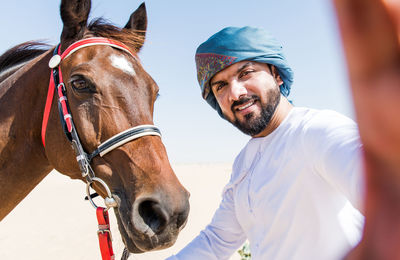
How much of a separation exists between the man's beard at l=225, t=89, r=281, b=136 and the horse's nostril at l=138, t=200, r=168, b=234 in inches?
36.1

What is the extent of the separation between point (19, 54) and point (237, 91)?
99.9 inches

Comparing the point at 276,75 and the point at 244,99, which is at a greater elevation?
the point at 276,75

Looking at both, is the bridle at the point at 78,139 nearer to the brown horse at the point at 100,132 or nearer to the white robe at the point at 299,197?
the brown horse at the point at 100,132

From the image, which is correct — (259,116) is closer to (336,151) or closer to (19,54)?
(336,151)

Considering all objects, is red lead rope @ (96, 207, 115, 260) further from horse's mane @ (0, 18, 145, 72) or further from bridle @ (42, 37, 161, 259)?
horse's mane @ (0, 18, 145, 72)

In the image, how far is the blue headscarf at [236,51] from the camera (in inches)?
97.2

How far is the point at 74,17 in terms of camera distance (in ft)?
9.27

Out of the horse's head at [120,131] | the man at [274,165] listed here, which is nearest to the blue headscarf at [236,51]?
the man at [274,165]

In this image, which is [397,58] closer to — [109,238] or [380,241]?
[380,241]

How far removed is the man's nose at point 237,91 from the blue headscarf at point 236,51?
7.3 inches

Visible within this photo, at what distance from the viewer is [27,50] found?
339 centimetres

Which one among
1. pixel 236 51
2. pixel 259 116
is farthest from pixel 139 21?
pixel 259 116

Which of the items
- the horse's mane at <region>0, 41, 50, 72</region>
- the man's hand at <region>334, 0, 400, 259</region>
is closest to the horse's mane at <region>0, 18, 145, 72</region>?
the horse's mane at <region>0, 41, 50, 72</region>

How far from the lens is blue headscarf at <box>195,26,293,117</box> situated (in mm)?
2469
